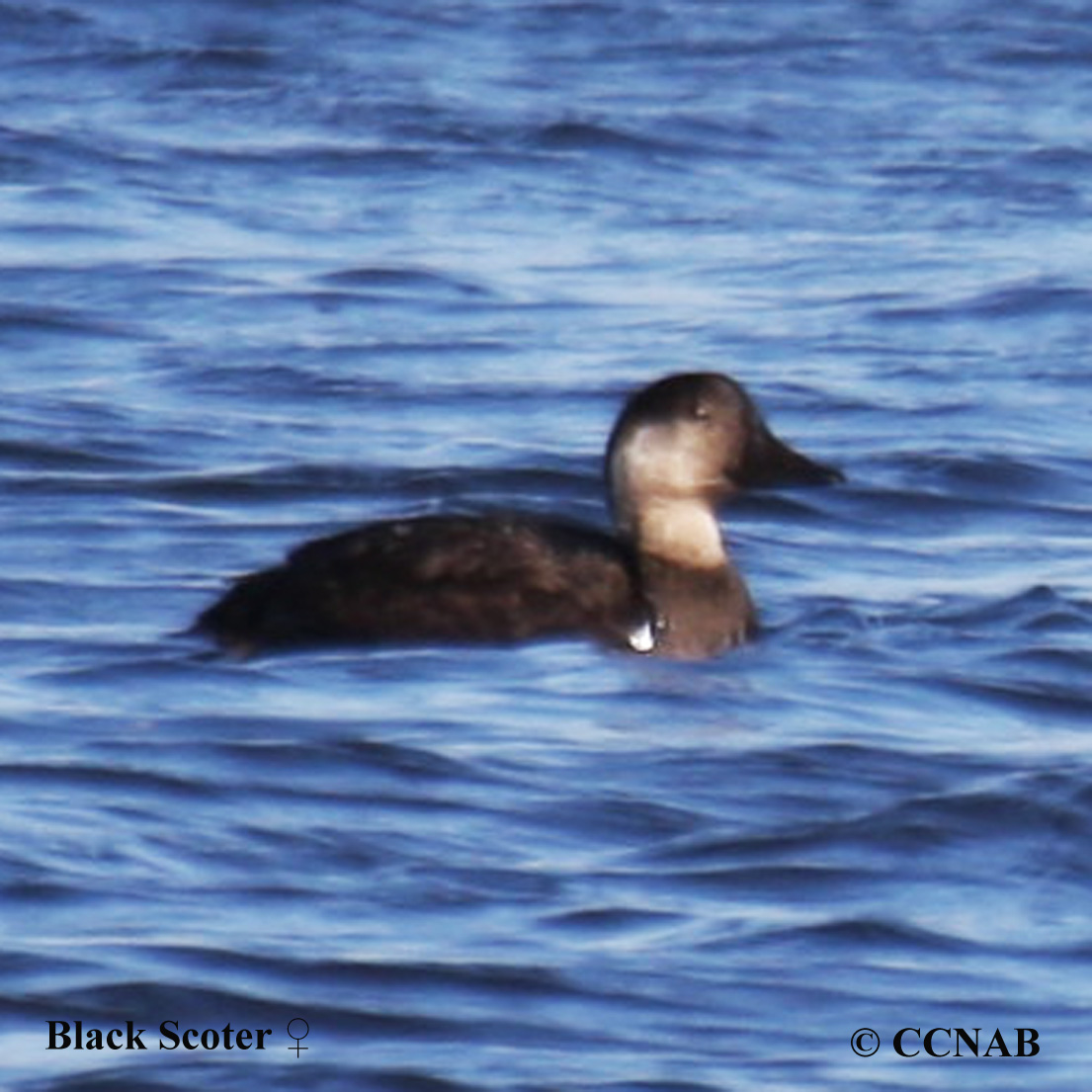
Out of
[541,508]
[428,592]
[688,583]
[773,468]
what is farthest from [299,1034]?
[541,508]

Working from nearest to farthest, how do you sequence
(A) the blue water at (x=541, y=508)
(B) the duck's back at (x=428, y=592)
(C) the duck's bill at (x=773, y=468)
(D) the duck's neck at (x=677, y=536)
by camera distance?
(A) the blue water at (x=541, y=508) → (B) the duck's back at (x=428, y=592) → (D) the duck's neck at (x=677, y=536) → (C) the duck's bill at (x=773, y=468)

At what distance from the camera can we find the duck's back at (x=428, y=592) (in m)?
11.7

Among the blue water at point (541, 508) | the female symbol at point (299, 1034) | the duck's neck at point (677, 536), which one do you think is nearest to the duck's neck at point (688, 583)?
the duck's neck at point (677, 536)

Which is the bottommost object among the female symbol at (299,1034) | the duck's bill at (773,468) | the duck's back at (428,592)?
the female symbol at (299,1034)

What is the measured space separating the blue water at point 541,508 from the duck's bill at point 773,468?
0.32 metres

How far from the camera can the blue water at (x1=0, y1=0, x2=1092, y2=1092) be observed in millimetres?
9039

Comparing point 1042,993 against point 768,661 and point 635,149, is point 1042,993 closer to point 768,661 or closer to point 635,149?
point 768,661

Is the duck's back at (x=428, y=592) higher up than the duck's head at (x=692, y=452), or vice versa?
the duck's head at (x=692, y=452)

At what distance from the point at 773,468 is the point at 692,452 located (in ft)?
1.03

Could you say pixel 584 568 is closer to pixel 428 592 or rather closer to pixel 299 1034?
pixel 428 592

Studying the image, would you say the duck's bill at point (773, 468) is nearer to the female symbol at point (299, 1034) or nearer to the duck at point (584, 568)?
the duck at point (584, 568)

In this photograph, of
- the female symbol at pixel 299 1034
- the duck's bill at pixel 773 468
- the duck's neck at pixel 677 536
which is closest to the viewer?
the female symbol at pixel 299 1034

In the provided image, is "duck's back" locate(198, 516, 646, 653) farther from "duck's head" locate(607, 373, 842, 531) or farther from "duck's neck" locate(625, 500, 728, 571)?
"duck's head" locate(607, 373, 842, 531)

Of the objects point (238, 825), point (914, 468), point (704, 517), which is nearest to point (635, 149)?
point (914, 468)
